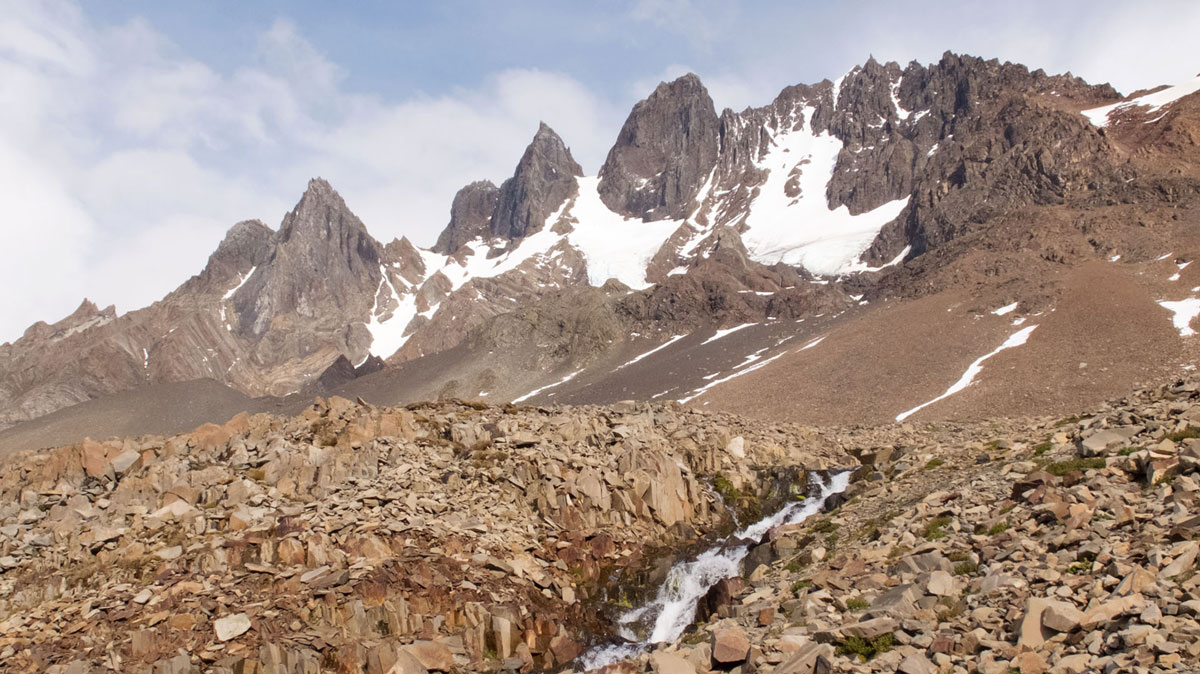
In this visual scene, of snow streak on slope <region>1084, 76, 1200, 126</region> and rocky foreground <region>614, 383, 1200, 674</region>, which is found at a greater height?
snow streak on slope <region>1084, 76, 1200, 126</region>

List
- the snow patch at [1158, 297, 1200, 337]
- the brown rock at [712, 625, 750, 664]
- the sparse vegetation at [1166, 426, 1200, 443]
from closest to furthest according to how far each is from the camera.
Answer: the brown rock at [712, 625, 750, 664], the sparse vegetation at [1166, 426, 1200, 443], the snow patch at [1158, 297, 1200, 337]

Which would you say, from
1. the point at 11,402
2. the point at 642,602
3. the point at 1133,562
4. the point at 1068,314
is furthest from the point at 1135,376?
the point at 11,402

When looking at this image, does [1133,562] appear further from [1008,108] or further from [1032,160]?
[1008,108]

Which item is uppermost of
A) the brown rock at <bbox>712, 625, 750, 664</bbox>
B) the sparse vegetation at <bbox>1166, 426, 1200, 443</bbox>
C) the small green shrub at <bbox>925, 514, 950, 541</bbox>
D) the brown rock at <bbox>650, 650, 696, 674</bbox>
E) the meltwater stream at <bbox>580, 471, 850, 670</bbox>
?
the sparse vegetation at <bbox>1166, 426, 1200, 443</bbox>

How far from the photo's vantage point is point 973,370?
70312mm

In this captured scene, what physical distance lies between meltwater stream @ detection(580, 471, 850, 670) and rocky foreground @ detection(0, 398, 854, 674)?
863mm

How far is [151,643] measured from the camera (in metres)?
18.9

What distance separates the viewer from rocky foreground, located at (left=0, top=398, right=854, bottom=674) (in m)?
19.5

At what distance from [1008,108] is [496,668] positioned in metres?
169

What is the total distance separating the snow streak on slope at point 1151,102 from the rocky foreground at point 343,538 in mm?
149110

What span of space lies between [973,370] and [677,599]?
5578 cm

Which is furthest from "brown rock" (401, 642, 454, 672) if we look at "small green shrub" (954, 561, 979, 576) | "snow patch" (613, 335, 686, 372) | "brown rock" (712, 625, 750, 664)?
"snow patch" (613, 335, 686, 372)

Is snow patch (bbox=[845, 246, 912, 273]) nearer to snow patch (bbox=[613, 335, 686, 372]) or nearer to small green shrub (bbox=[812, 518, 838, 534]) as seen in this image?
snow patch (bbox=[613, 335, 686, 372])

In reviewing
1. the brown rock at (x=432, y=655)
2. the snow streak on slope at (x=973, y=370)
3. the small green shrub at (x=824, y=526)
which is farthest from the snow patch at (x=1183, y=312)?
the brown rock at (x=432, y=655)
